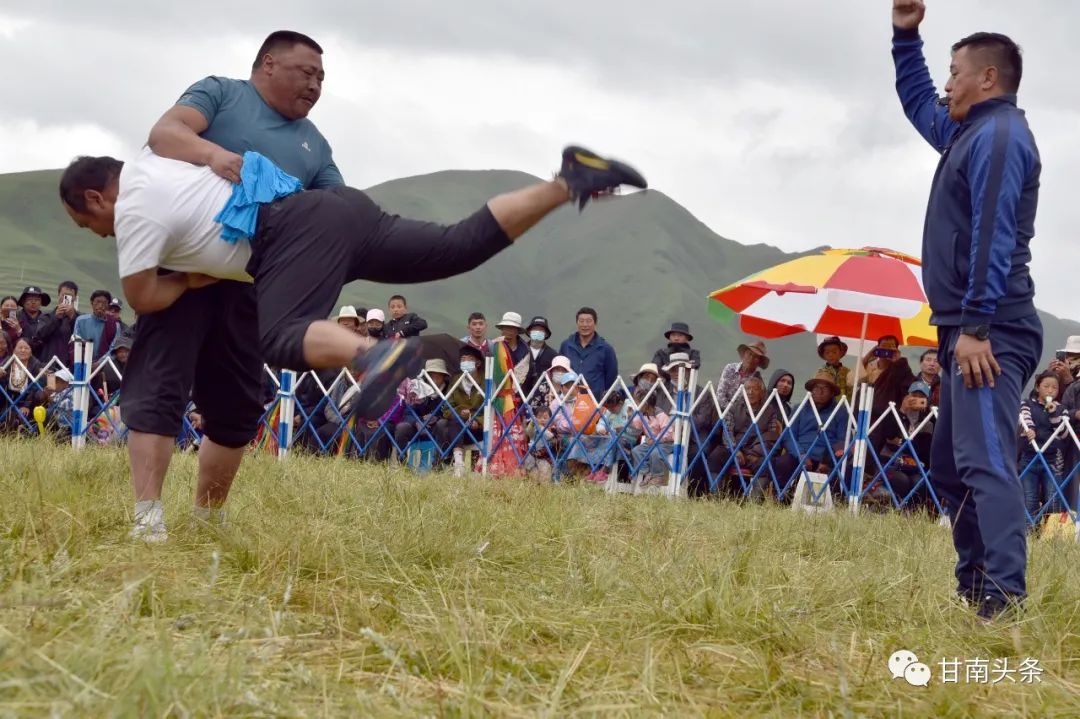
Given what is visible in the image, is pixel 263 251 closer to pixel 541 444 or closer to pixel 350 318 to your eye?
pixel 541 444

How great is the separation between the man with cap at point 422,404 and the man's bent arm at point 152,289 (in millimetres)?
5939

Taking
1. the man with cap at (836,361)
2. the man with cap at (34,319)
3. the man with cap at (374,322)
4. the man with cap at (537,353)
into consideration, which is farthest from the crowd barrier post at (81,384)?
the man with cap at (836,361)

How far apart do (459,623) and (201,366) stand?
7.07 feet

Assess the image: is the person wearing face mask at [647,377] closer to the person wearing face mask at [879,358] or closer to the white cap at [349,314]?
the person wearing face mask at [879,358]

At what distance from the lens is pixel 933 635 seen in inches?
110

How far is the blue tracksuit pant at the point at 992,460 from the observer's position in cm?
326

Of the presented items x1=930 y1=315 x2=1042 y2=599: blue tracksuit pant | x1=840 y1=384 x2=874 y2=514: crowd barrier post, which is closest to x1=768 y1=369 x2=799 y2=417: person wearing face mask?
x1=840 y1=384 x2=874 y2=514: crowd barrier post

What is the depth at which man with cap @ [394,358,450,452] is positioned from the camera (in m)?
9.84

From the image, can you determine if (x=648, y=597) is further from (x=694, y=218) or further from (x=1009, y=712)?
(x=694, y=218)

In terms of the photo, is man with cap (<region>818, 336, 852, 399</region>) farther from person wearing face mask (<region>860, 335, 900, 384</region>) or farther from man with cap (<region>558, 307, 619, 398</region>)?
man with cap (<region>558, 307, 619, 398</region>)

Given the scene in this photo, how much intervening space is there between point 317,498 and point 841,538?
241 cm

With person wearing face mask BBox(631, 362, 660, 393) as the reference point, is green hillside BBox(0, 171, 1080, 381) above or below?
above

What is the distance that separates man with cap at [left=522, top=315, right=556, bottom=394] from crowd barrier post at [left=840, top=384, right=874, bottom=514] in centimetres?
275

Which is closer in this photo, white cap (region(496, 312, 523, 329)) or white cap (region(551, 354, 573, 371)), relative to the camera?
white cap (region(551, 354, 573, 371))
